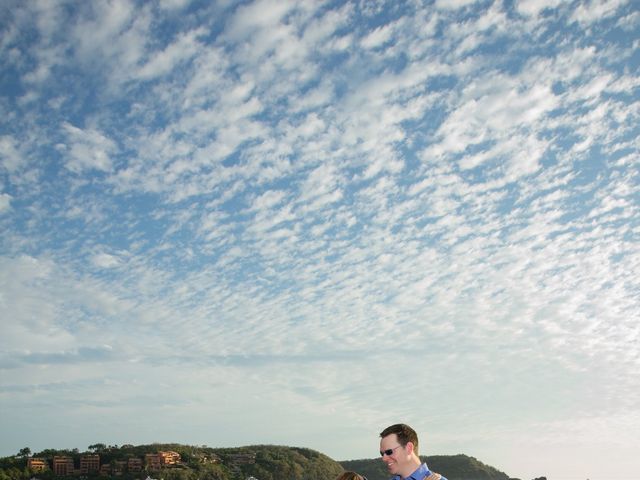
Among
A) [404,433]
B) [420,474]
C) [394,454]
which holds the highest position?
[404,433]

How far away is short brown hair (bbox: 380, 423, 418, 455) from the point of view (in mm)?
7695

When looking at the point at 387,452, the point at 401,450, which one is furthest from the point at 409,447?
the point at 387,452

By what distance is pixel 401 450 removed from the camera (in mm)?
7668

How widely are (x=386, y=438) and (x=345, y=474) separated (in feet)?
2.42

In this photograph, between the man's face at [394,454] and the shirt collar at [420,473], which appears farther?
the man's face at [394,454]

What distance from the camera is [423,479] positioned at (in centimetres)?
746

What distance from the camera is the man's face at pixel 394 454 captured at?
25.1 ft

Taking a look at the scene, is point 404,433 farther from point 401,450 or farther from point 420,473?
point 420,473

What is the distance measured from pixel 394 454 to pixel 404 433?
0.91ft

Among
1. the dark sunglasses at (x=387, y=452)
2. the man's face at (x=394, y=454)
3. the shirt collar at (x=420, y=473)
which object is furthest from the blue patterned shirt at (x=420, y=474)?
the dark sunglasses at (x=387, y=452)

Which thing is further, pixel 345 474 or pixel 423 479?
pixel 345 474

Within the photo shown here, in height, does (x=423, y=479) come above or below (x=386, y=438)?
below

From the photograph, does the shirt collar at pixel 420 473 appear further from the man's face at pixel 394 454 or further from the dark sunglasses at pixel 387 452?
the dark sunglasses at pixel 387 452

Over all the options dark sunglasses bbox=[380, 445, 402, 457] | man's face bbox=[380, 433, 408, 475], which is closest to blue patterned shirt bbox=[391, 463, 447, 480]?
man's face bbox=[380, 433, 408, 475]
